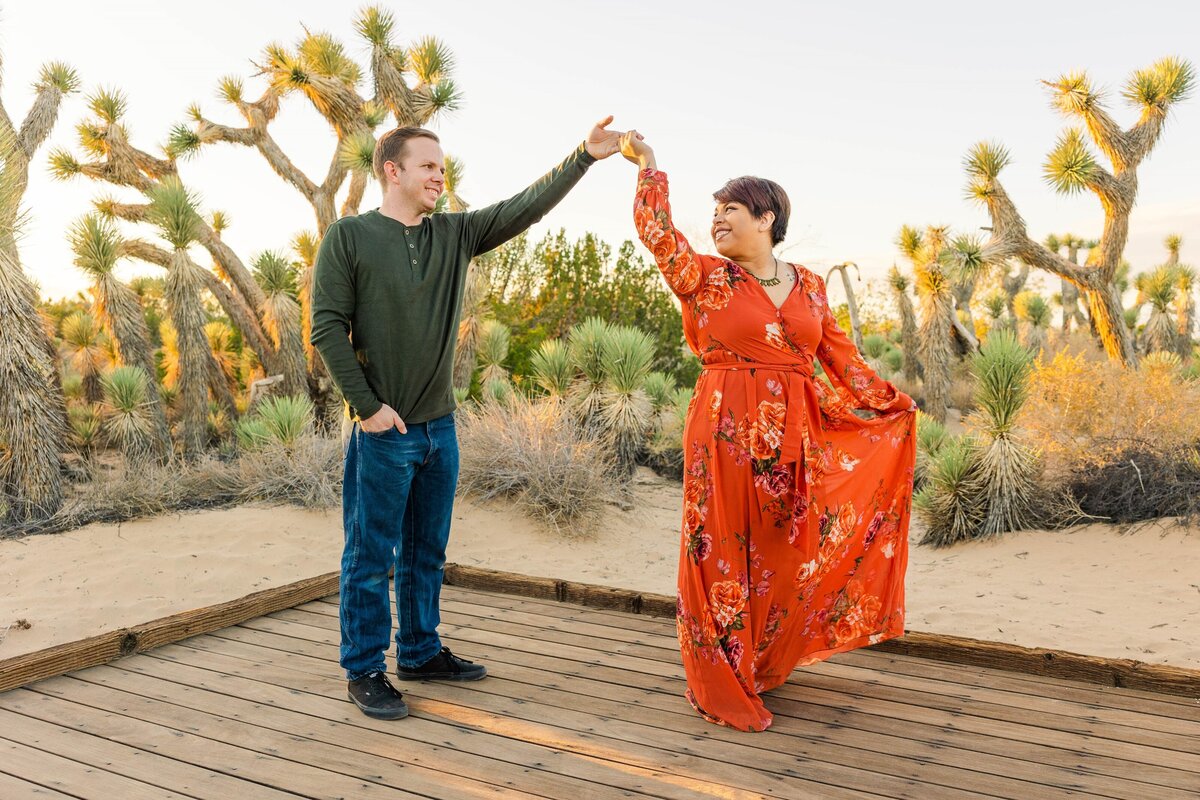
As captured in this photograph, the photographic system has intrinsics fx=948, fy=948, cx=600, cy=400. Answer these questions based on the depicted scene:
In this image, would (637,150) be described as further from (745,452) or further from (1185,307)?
(1185,307)

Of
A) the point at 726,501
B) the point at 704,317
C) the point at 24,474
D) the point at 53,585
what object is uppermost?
the point at 704,317

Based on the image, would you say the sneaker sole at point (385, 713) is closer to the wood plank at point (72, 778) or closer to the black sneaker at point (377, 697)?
the black sneaker at point (377, 697)

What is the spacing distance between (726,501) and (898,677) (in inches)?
40.4

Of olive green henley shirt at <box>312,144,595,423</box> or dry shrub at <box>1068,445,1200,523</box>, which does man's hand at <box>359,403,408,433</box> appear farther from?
dry shrub at <box>1068,445,1200,523</box>

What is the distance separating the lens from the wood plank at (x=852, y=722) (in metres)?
2.63

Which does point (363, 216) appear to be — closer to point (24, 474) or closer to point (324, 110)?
point (24, 474)

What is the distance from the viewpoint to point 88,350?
12.5m

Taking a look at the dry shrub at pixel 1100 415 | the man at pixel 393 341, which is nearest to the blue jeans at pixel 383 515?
the man at pixel 393 341

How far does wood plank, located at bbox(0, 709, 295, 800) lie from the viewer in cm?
250

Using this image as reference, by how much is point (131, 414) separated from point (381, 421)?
7.92 m

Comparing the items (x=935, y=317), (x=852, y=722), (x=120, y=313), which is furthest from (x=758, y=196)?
(x=935, y=317)

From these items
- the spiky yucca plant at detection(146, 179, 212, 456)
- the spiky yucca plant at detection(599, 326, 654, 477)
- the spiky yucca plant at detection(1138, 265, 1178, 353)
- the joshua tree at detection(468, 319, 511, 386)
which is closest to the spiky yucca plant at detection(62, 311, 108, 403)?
the spiky yucca plant at detection(146, 179, 212, 456)

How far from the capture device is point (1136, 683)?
3.22m

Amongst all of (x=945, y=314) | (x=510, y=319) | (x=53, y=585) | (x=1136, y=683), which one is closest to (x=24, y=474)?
(x=53, y=585)
